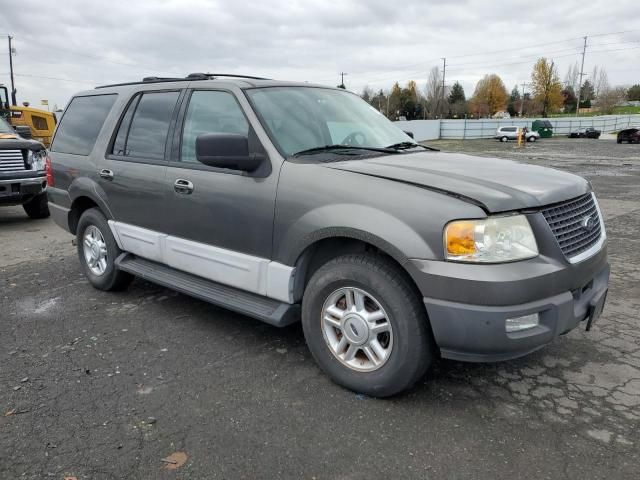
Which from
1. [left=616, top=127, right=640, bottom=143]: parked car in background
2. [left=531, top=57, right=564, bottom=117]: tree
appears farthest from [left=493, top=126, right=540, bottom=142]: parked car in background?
[left=531, top=57, right=564, bottom=117]: tree

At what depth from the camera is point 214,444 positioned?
2.59 m

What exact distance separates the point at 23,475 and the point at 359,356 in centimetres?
180

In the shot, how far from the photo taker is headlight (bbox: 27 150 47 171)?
8695mm

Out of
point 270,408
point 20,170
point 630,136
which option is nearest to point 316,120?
point 270,408

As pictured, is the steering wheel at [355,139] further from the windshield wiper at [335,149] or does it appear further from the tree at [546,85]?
the tree at [546,85]

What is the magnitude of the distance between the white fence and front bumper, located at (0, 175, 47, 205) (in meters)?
38.8

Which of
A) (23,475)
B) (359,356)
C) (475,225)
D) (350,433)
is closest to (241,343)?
(359,356)

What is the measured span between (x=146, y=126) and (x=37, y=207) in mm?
6119

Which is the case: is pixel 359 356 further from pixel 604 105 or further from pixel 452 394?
pixel 604 105

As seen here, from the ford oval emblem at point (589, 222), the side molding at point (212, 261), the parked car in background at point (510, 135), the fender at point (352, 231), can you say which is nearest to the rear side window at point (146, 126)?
the side molding at point (212, 261)

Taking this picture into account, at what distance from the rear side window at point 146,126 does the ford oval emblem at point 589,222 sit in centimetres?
305

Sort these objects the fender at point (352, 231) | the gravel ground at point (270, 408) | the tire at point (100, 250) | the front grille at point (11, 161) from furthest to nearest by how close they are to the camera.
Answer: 1. the front grille at point (11, 161)
2. the tire at point (100, 250)
3. the fender at point (352, 231)
4. the gravel ground at point (270, 408)

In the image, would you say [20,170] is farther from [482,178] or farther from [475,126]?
[475,126]

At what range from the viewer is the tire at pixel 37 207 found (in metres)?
9.13
